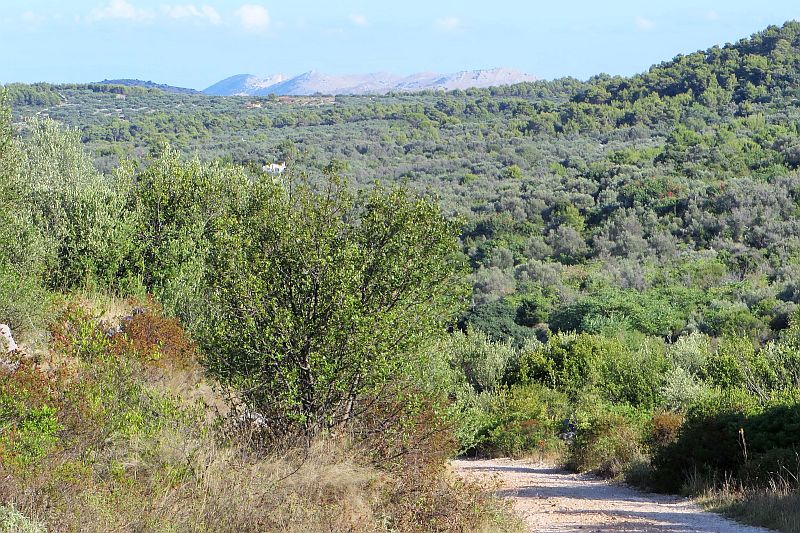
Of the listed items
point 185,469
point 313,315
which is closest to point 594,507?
point 313,315

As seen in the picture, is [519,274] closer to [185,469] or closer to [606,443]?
[606,443]

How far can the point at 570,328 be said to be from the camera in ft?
115

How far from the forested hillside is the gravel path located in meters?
0.50

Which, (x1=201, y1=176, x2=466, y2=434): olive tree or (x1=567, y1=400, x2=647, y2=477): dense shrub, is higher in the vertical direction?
(x1=201, y1=176, x2=466, y2=434): olive tree

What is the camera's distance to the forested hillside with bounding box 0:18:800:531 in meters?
9.58

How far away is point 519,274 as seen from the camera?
143 ft

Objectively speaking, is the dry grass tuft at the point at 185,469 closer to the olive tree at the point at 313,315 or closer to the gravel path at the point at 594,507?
the olive tree at the point at 313,315

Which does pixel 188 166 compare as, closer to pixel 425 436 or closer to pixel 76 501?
pixel 425 436

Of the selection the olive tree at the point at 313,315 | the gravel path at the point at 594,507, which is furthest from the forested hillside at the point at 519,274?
the gravel path at the point at 594,507

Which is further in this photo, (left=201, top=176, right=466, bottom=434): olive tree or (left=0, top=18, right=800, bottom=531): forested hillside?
(left=0, top=18, right=800, bottom=531): forested hillside

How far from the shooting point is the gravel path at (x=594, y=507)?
10.3 m

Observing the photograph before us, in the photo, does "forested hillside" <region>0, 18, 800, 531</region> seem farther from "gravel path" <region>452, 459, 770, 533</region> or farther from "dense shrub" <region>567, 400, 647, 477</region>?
"gravel path" <region>452, 459, 770, 533</region>

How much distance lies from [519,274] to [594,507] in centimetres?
3210

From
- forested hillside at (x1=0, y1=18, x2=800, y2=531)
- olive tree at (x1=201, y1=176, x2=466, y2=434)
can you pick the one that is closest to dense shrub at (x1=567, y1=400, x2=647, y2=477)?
forested hillside at (x1=0, y1=18, x2=800, y2=531)
